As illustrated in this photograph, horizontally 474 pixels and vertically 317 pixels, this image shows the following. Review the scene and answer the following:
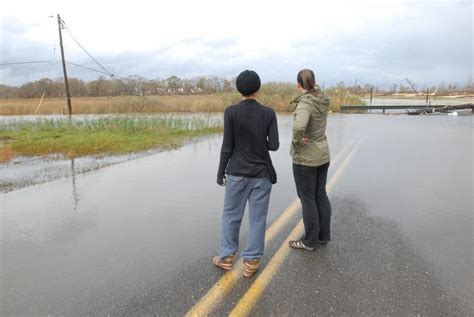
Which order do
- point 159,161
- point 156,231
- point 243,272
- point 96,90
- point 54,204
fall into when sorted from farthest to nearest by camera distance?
point 96,90 → point 159,161 → point 54,204 → point 156,231 → point 243,272

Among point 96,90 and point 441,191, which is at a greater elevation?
point 96,90

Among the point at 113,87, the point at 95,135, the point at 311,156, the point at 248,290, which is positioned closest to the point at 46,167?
the point at 95,135

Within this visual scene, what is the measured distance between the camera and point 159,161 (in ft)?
33.6

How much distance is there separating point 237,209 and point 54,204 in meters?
3.86

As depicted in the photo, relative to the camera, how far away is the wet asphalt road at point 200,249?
3.20 m

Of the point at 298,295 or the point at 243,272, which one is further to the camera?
the point at 243,272

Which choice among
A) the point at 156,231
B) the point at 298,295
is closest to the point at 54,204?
the point at 156,231

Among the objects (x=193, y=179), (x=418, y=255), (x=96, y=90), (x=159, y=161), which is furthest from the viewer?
(x=96, y=90)

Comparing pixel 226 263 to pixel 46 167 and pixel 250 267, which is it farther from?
pixel 46 167

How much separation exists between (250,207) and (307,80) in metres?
1.49

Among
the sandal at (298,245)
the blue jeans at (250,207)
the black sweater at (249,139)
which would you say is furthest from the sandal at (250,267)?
the black sweater at (249,139)

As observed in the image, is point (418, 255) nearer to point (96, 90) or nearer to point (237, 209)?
point (237, 209)

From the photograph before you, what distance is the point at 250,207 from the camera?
3.78 metres

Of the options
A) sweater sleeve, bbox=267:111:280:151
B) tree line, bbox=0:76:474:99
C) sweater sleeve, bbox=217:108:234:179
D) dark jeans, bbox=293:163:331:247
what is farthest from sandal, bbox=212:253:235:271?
tree line, bbox=0:76:474:99
